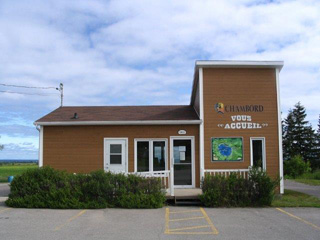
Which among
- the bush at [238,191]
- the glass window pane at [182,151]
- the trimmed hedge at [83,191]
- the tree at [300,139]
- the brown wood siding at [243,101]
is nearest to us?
the trimmed hedge at [83,191]

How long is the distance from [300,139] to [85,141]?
45.4 m

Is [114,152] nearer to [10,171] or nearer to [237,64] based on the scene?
[237,64]

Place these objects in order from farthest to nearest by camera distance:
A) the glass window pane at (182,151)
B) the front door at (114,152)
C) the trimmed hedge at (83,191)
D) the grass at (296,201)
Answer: the front door at (114,152) → the glass window pane at (182,151) → the grass at (296,201) → the trimmed hedge at (83,191)

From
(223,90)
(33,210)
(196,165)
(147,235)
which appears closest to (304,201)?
(196,165)

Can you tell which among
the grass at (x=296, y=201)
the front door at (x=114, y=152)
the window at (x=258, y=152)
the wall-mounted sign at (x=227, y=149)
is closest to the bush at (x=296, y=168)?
the grass at (x=296, y=201)

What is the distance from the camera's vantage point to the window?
13898 millimetres

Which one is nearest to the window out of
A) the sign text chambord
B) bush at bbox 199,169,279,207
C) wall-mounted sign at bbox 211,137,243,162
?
wall-mounted sign at bbox 211,137,243,162

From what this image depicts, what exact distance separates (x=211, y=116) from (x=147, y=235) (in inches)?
295

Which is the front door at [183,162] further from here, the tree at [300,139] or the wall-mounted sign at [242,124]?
the tree at [300,139]

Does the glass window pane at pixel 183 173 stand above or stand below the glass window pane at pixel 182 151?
below

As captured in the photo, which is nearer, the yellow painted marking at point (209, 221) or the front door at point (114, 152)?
the yellow painted marking at point (209, 221)

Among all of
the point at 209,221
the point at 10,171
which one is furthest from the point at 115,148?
the point at 10,171

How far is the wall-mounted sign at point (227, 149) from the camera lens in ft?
45.5

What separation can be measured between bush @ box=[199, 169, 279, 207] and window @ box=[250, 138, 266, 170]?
8.31ft
